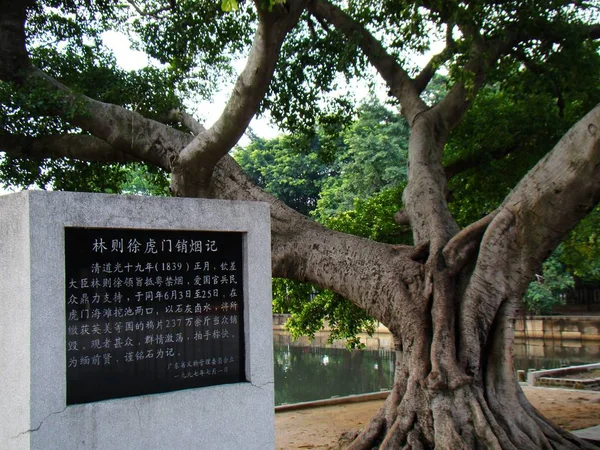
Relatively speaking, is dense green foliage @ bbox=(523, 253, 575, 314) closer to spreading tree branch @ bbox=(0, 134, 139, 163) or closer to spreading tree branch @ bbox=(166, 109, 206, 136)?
spreading tree branch @ bbox=(166, 109, 206, 136)

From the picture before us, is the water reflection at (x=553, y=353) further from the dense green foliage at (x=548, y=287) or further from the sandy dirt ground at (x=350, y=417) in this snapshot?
the sandy dirt ground at (x=350, y=417)

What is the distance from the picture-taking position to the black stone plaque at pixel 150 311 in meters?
4.30

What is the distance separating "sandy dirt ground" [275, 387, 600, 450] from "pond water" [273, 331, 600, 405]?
4.78 meters

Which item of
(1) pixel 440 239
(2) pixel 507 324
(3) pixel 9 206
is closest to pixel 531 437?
(2) pixel 507 324

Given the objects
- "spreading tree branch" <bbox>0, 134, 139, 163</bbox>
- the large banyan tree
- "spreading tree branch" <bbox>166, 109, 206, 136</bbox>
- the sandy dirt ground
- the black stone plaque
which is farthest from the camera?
"spreading tree branch" <bbox>166, 109, 206, 136</bbox>

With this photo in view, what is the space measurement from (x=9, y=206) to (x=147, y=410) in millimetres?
1449

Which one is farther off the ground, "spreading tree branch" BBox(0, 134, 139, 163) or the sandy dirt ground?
"spreading tree branch" BBox(0, 134, 139, 163)

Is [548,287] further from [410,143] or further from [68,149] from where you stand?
[68,149]

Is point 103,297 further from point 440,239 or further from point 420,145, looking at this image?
point 420,145

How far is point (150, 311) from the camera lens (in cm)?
454

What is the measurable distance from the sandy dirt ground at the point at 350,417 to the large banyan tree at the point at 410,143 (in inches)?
78.6

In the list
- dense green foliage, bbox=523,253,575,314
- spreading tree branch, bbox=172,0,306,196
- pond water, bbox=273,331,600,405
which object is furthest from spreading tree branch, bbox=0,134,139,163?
dense green foliage, bbox=523,253,575,314

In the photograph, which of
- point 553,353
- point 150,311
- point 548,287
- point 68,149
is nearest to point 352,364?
point 553,353

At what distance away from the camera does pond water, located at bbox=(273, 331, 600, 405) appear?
17.6m
